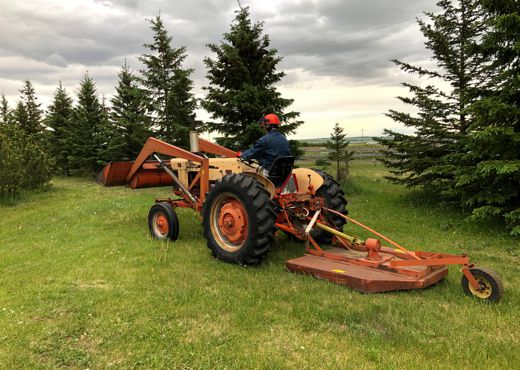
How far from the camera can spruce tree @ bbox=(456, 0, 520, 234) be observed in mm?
7207

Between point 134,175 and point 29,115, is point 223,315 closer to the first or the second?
point 134,175

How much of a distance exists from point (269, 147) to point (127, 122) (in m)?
13.3

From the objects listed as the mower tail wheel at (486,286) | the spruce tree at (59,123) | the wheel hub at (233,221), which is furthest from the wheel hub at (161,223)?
the spruce tree at (59,123)

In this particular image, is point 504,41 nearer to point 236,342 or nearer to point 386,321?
point 386,321

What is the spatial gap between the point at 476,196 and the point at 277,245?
13.6 feet

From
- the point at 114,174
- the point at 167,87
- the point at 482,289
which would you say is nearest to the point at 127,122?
the point at 167,87

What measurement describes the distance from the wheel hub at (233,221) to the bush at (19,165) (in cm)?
1066

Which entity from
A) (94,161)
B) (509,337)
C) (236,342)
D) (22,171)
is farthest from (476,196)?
(94,161)

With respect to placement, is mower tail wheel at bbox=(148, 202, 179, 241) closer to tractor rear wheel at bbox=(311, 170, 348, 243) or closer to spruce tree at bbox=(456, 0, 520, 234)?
tractor rear wheel at bbox=(311, 170, 348, 243)

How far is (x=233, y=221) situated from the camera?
5.92 metres

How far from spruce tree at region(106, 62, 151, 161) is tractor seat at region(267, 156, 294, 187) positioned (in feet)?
37.4

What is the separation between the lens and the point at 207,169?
287 inches

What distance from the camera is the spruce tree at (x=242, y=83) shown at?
1251 cm

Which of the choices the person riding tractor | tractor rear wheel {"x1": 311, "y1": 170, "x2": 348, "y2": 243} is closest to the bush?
the person riding tractor
